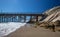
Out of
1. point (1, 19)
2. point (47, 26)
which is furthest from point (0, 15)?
point (47, 26)

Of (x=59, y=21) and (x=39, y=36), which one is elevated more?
(x=59, y=21)

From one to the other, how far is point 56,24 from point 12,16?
369cm

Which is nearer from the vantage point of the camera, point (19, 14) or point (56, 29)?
point (56, 29)

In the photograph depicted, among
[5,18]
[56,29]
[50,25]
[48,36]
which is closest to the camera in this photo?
[48,36]

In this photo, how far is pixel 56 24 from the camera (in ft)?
7.97

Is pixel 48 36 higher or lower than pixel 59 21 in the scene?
lower

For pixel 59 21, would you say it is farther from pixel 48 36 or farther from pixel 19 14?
pixel 19 14

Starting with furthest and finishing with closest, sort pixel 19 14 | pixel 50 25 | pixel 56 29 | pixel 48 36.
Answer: pixel 19 14 < pixel 50 25 < pixel 56 29 < pixel 48 36

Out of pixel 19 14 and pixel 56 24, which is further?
pixel 19 14

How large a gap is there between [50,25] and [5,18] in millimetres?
3835

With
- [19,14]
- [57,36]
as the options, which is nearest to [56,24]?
[57,36]

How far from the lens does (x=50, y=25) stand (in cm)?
257

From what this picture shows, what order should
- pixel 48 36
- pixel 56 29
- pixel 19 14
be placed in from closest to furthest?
pixel 48 36 < pixel 56 29 < pixel 19 14

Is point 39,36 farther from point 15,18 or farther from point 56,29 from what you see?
point 15,18
